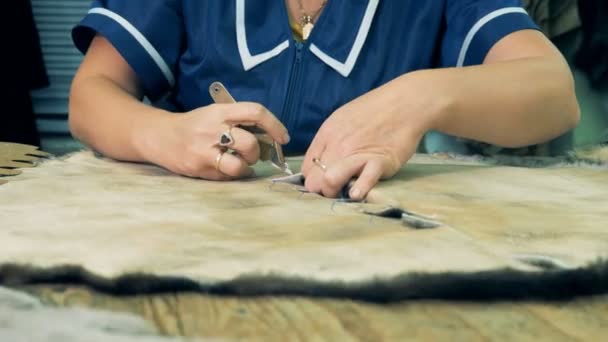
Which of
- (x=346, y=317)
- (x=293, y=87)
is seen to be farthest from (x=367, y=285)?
(x=293, y=87)

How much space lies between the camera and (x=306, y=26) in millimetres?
880

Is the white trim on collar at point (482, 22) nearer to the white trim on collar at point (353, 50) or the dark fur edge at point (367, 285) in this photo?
the white trim on collar at point (353, 50)

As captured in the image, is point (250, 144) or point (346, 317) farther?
point (250, 144)

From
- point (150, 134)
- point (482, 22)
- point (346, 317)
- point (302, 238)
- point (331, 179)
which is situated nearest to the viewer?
point (346, 317)

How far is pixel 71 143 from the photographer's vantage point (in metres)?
1.70

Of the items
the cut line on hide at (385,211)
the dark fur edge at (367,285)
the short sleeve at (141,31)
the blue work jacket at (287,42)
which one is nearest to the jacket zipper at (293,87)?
the blue work jacket at (287,42)

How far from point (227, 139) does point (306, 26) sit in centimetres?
29

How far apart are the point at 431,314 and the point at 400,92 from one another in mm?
359

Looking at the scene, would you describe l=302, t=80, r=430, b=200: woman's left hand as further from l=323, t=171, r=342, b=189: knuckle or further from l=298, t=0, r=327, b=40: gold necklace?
l=298, t=0, r=327, b=40: gold necklace

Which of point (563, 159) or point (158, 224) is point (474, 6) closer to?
point (563, 159)

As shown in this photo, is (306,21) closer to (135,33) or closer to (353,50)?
(353,50)

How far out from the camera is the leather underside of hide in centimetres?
35

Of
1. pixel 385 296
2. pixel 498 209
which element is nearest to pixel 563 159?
pixel 498 209

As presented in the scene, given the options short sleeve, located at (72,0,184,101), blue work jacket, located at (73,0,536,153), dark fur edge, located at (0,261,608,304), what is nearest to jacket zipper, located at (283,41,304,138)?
blue work jacket, located at (73,0,536,153)
